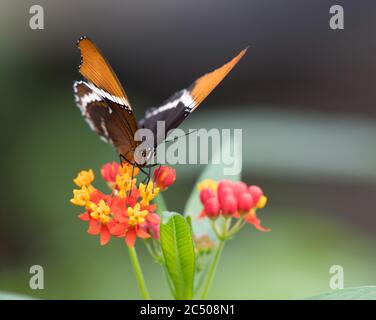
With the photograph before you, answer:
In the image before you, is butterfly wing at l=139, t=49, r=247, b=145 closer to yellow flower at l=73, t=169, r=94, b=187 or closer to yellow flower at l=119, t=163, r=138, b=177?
yellow flower at l=119, t=163, r=138, b=177

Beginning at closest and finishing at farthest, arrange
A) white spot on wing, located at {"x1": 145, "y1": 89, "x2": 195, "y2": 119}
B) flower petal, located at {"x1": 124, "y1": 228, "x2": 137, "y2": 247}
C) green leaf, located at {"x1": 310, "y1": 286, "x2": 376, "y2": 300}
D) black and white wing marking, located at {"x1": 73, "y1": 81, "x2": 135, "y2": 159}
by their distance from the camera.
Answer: green leaf, located at {"x1": 310, "y1": 286, "x2": 376, "y2": 300} < flower petal, located at {"x1": 124, "y1": 228, "x2": 137, "y2": 247} < white spot on wing, located at {"x1": 145, "y1": 89, "x2": 195, "y2": 119} < black and white wing marking, located at {"x1": 73, "y1": 81, "x2": 135, "y2": 159}

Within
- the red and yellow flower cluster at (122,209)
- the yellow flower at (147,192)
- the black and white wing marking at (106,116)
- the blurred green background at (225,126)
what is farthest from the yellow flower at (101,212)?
the blurred green background at (225,126)

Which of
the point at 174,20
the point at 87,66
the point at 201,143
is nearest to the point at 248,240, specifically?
the point at 201,143

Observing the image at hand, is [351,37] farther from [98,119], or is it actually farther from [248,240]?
[98,119]

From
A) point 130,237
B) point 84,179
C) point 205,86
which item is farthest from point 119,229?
point 205,86

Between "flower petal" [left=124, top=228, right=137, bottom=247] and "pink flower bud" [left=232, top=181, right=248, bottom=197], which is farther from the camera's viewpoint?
"pink flower bud" [left=232, top=181, right=248, bottom=197]

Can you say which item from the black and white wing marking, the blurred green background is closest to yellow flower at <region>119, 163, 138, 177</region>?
the black and white wing marking

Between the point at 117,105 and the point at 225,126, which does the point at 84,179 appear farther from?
the point at 225,126
